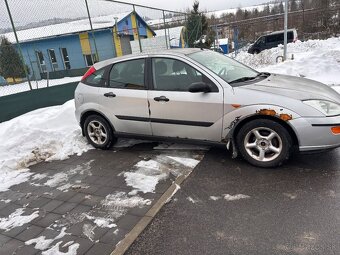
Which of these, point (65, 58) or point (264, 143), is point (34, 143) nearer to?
point (264, 143)

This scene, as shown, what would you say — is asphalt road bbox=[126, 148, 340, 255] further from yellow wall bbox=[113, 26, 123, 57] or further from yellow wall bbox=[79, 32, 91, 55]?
yellow wall bbox=[113, 26, 123, 57]

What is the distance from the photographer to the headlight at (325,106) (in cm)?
362

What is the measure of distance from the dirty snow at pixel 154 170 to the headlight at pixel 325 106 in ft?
5.82

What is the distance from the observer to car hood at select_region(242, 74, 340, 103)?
12.4ft

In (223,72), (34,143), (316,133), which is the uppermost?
(223,72)

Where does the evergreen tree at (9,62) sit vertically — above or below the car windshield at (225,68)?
above

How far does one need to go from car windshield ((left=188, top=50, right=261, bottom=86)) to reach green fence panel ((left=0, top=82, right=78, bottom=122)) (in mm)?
5225

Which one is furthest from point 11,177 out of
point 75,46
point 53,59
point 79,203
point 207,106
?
point 53,59

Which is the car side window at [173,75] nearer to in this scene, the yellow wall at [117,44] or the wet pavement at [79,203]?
the wet pavement at [79,203]

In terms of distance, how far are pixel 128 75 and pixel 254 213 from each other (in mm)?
2993

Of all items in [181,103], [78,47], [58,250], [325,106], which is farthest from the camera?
[78,47]

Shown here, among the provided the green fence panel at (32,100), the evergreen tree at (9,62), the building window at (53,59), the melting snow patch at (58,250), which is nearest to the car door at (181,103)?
the melting snow patch at (58,250)

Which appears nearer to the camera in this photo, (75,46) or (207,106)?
(207,106)

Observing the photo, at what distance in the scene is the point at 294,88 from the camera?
3977 millimetres
